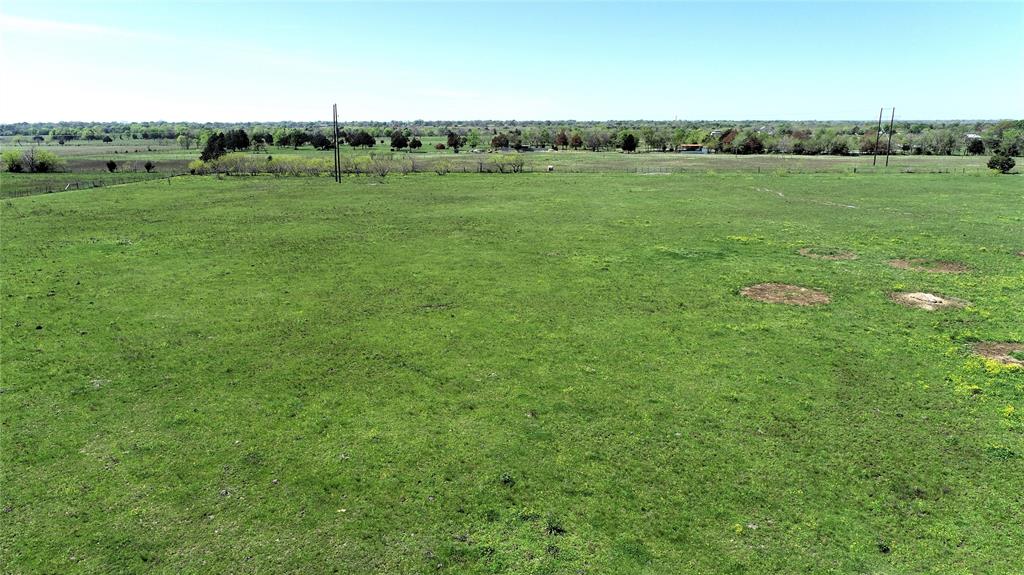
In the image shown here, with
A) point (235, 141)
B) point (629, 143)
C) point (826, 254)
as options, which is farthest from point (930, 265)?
point (235, 141)

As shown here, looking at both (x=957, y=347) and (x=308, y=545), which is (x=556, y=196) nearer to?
(x=957, y=347)

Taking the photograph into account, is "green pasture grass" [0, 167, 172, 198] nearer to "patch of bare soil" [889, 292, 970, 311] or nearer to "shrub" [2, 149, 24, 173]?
"shrub" [2, 149, 24, 173]

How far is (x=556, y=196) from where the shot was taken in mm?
54156

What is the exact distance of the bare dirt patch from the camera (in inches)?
1158

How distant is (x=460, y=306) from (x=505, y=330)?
128 inches

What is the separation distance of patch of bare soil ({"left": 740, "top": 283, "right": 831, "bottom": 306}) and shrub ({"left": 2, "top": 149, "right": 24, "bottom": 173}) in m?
106

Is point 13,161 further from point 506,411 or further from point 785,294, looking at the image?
point 785,294

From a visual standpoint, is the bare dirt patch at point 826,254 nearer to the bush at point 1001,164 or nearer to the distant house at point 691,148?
the bush at point 1001,164

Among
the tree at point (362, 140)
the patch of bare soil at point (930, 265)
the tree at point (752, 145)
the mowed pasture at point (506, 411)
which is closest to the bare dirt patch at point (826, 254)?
the mowed pasture at point (506, 411)

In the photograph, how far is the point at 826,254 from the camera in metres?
30.2

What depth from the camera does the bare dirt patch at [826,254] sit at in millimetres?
29420

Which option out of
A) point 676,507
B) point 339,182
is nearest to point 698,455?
point 676,507

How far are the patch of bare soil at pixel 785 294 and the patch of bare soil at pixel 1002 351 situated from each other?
17.6ft

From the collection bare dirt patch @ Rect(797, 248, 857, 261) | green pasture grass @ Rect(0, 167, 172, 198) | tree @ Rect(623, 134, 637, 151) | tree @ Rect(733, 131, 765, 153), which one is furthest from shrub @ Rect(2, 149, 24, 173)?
tree @ Rect(733, 131, 765, 153)
